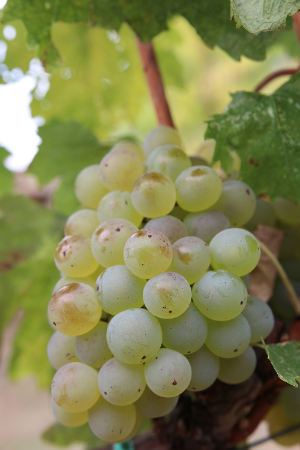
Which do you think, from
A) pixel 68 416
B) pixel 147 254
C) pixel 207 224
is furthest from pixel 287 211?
pixel 68 416

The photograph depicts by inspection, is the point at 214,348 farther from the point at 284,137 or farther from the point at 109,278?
the point at 284,137

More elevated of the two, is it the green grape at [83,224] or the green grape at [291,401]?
the green grape at [83,224]

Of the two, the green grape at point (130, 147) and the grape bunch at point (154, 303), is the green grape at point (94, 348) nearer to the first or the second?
the grape bunch at point (154, 303)

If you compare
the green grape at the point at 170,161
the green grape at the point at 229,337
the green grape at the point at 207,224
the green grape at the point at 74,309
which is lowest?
the green grape at the point at 229,337

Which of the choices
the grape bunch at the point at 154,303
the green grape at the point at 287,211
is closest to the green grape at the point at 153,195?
the grape bunch at the point at 154,303

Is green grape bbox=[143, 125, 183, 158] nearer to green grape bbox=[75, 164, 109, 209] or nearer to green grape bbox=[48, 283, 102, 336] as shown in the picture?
green grape bbox=[75, 164, 109, 209]

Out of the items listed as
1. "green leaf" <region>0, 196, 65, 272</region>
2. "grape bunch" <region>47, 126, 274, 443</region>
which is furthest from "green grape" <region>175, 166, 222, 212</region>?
"green leaf" <region>0, 196, 65, 272</region>

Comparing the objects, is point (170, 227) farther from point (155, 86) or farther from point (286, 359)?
point (155, 86)
